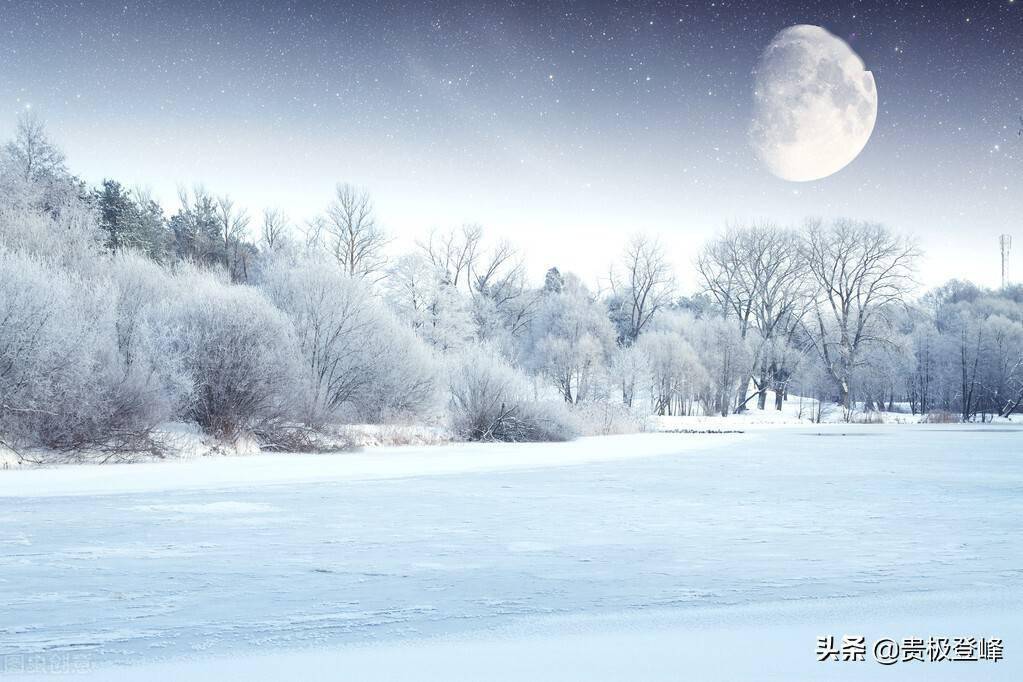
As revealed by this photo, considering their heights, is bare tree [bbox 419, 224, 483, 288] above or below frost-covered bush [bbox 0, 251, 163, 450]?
above

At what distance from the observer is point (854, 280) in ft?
171

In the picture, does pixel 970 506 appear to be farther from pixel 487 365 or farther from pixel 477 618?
pixel 487 365

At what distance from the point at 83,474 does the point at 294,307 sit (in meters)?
14.2

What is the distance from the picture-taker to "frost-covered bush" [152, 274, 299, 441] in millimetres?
19125

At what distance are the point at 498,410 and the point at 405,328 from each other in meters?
7.39

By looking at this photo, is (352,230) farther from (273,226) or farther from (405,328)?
(405,328)

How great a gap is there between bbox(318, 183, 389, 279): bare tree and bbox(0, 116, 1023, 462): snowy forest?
0.13 meters

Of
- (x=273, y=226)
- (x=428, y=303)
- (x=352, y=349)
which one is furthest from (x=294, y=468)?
(x=273, y=226)

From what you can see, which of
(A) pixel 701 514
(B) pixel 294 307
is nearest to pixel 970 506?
(A) pixel 701 514

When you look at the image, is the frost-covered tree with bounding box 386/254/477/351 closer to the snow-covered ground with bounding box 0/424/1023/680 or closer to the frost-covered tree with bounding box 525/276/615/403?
the frost-covered tree with bounding box 525/276/615/403

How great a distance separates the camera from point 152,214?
52969 millimetres

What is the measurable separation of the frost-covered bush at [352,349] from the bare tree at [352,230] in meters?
21.1

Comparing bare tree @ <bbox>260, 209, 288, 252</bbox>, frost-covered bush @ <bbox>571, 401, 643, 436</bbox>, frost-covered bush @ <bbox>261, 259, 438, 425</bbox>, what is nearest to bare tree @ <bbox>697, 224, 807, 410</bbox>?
frost-covered bush @ <bbox>571, 401, 643, 436</bbox>

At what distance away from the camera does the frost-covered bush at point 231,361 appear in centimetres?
1912
